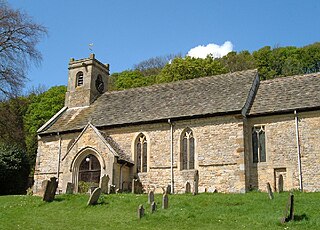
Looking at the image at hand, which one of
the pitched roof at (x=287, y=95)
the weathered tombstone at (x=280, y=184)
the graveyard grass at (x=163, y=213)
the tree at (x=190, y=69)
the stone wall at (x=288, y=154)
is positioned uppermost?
the tree at (x=190, y=69)

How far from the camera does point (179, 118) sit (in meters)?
26.7

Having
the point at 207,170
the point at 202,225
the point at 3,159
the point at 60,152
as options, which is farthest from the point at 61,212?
the point at 3,159

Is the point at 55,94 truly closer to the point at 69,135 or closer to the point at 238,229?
the point at 69,135

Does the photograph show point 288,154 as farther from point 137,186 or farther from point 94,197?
point 94,197

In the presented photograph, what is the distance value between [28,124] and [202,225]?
4681 centimetres

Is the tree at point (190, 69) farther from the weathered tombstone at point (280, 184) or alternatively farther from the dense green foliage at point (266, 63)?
the weathered tombstone at point (280, 184)

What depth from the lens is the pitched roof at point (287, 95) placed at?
2467 centimetres

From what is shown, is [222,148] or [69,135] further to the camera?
[69,135]

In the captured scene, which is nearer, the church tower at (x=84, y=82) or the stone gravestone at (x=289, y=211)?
the stone gravestone at (x=289, y=211)

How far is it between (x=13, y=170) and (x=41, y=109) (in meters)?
25.7

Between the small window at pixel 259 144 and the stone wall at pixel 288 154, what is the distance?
10.3 inches

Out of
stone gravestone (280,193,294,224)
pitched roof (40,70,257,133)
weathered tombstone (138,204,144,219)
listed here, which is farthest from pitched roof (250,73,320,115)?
weathered tombstone (138,204,144,219)

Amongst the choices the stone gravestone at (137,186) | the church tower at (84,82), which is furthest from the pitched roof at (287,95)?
the church tower at (84,82)

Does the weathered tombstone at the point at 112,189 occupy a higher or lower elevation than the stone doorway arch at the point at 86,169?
lower
